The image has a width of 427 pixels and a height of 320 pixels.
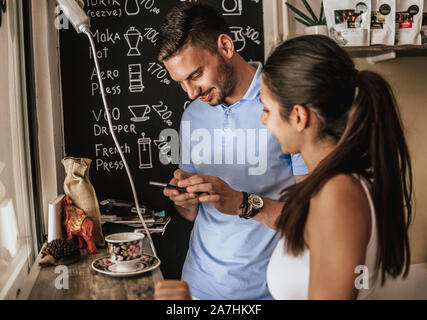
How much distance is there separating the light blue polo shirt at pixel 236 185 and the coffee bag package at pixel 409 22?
1.11 m

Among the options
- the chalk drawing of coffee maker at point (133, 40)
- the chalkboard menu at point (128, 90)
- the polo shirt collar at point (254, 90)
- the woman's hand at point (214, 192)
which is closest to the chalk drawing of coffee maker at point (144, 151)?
the chalkboard menu at point (128, 90)

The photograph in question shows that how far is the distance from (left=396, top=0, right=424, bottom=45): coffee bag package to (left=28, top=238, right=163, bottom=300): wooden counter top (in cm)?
195

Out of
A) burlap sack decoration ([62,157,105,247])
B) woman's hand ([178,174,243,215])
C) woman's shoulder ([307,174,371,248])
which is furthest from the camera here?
burlap sack decoration ([62,157,105,247])

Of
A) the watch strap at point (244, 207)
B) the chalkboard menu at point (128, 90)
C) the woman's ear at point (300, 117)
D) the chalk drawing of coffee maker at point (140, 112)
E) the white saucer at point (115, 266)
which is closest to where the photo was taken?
the woman's ear at point (300, 117)

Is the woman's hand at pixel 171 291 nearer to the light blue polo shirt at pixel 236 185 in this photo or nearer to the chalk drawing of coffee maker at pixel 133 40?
the light blue polo shirt at pixel 236 185

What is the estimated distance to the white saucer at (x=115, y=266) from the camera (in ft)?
3.90

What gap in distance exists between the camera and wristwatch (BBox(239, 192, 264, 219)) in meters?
1.49

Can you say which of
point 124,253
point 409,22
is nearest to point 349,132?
point 124,253

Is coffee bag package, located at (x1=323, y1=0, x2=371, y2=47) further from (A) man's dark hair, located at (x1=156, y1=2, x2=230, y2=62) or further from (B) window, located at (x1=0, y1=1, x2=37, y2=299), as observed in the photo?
(B) window, located at (x1=0, y1=1, x2=37, y2=299)

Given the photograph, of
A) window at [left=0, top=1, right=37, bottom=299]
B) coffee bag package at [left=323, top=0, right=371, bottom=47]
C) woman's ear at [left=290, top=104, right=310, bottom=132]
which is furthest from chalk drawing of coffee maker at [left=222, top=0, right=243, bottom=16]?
woman's ear at [left=290, top=104, right=310, bottom=132]

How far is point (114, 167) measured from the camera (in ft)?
7.30

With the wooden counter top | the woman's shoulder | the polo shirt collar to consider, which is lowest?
the wooden counter top

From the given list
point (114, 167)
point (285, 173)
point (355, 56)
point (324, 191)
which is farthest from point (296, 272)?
point (355, 56)

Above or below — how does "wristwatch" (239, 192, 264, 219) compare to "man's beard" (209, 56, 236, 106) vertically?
below
